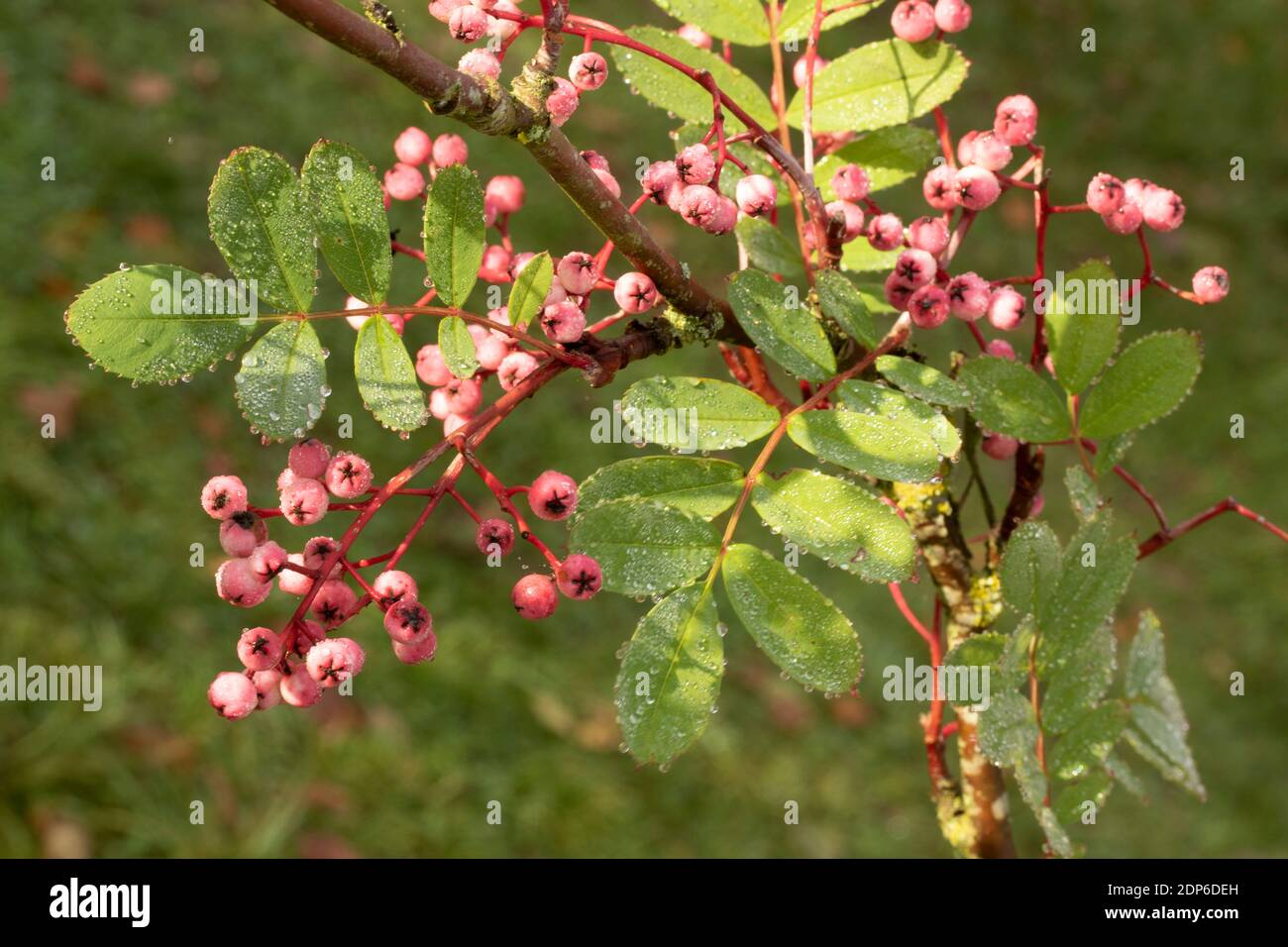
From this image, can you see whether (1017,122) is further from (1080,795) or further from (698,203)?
(1080,795)

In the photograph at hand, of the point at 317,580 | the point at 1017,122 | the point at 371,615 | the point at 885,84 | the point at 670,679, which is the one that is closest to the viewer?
the point at 317,580

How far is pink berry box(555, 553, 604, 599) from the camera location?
2.70ft

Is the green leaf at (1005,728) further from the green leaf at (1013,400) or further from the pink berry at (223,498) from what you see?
the pink berry at (223,498)

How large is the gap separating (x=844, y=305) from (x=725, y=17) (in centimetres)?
36

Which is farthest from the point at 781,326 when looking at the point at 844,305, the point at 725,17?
the point at 725,17

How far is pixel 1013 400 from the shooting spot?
948 mm

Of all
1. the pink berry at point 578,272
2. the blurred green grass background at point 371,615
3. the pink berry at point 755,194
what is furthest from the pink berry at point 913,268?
the blurred green grass background at point 371,615

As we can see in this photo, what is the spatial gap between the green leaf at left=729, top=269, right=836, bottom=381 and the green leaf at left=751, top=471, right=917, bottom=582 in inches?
3.2

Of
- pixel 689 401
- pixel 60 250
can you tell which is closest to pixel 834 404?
pixel 689 401

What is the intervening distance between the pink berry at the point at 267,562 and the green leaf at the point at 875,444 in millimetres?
363

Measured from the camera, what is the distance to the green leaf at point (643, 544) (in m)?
0.88

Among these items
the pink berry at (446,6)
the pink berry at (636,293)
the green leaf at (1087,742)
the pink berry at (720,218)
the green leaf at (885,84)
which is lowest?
the green leaf at (1087,742)

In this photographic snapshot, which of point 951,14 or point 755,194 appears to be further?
point 951,14
